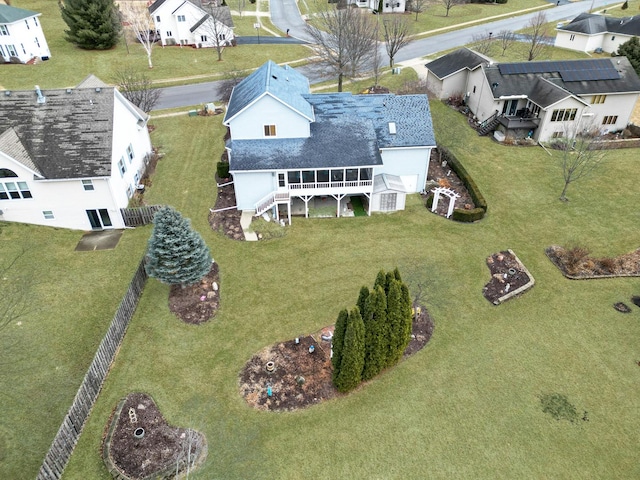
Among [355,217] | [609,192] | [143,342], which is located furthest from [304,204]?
[609,192]

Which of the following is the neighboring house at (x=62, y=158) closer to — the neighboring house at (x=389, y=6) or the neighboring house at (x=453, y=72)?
the neighboring house at (x=453, y=72)

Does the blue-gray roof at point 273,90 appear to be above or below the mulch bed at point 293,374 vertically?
above

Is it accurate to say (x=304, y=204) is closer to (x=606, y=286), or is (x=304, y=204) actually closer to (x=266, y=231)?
(x=266, y=231)

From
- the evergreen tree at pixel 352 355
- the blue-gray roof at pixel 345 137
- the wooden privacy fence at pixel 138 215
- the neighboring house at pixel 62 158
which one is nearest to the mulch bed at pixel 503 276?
the blue-gray roof at pixel 345 137

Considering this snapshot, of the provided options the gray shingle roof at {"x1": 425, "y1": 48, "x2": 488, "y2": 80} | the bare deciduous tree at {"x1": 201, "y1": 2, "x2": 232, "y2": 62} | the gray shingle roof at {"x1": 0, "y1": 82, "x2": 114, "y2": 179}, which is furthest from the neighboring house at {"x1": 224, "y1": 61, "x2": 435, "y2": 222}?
the bare deciduous tree at {"x1": 201, "y1": 2, "x2": 232, "y2": 62}

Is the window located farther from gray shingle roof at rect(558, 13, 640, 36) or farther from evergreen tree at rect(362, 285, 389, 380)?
evergreen tree at rect(362, 285, 389, 380)

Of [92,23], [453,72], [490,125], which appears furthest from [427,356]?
[92,23]
